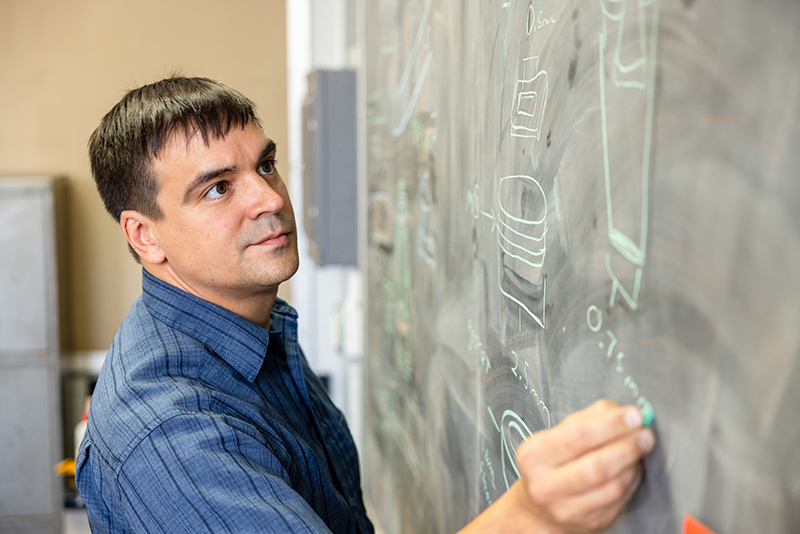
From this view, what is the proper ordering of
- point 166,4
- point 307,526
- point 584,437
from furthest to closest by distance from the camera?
point 166,4, point 307,526, point 584,437

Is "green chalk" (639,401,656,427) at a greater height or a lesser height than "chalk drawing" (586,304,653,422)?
lesser

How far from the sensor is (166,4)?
11.9 feet

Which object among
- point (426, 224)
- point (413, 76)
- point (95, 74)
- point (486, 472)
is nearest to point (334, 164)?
point (413, 76)

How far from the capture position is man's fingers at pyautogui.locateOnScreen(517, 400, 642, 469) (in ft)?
2.09

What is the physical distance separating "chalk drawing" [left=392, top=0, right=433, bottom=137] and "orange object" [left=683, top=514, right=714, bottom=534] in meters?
1.13

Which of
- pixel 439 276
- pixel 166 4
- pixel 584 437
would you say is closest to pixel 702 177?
pixel 584 437

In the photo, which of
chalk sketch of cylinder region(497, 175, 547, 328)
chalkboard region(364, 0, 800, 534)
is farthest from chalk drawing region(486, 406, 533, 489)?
chalk sketch of cylinder region(497, 175, 547, 328)

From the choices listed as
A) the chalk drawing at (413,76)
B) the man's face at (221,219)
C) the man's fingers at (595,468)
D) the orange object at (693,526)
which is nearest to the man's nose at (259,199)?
the man's face at (221,219)

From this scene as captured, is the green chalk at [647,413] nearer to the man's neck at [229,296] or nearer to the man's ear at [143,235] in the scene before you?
the man's neck at [229,296]

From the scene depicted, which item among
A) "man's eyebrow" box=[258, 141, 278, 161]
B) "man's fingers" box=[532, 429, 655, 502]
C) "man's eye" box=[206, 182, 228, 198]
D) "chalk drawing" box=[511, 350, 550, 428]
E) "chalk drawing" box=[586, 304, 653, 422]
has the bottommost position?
"chalk drawing" box=[511, 350, 550, 428]

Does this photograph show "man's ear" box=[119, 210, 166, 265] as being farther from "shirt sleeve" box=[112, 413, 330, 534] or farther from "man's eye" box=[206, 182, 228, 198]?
"shirt sleeve" box=[112, 413, 330, 534]

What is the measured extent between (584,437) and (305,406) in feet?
2.28

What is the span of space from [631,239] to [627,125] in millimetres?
104

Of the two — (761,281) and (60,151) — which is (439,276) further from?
(60,151)
